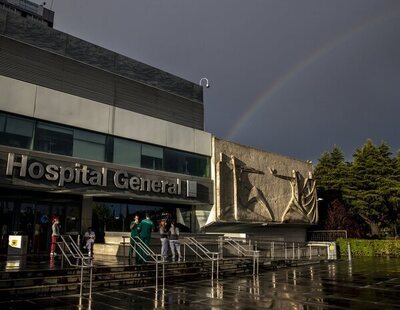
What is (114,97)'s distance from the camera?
83.1 ft

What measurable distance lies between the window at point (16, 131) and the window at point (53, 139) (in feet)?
1.38

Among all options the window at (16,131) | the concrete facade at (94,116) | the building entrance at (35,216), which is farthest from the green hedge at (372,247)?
the window at (16,131)

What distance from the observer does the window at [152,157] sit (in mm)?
25031

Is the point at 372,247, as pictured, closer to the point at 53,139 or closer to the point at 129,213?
the point at 129,213

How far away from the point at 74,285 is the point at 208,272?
250 inches

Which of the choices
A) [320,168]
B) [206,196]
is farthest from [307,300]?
[320,168]

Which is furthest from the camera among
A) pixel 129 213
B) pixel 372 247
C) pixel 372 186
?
pixel 372 186

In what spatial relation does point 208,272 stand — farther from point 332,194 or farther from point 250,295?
point 332,194

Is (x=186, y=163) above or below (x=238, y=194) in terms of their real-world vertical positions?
above

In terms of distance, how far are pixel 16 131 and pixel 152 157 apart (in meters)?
8.61

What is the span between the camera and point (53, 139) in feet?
67.5

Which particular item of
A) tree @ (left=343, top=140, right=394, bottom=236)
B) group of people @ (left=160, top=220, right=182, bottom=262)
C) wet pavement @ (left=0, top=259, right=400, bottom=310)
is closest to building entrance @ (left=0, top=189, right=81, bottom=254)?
group of people @ (left=160, top=220, right=182, bottom=262)

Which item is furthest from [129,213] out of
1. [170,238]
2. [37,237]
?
[170,238]

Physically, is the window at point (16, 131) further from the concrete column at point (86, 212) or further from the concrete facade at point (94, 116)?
the concrete column at point (86, 212)
